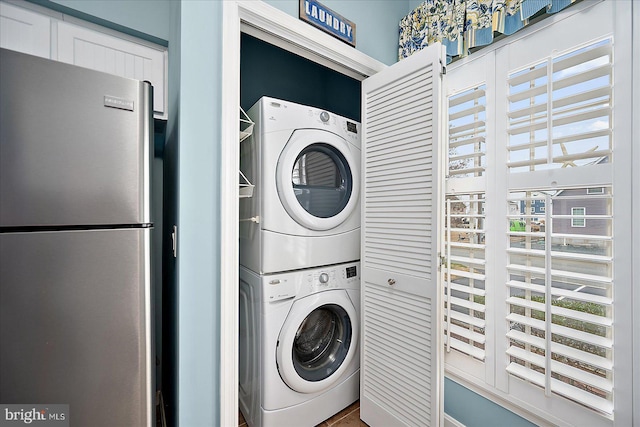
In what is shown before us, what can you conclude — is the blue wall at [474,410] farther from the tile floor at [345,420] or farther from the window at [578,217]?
the window at [578,217]

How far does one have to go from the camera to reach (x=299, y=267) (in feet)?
4.97

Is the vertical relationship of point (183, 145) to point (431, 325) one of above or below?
above

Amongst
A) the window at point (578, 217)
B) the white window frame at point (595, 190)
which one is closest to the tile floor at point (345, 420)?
the window at point (578, 217)

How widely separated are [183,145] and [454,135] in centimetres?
134

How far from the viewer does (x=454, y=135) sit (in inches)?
62.0

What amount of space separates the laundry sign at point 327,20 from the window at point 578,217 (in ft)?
4.26

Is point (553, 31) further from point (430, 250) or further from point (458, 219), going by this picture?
point (430, 250)

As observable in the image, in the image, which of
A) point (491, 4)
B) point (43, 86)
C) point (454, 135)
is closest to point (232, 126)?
point (43, 86)

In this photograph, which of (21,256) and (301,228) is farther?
(301,228)

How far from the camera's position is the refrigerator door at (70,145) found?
706 millimetres

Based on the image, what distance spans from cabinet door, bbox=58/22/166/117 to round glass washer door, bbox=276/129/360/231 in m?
0.80

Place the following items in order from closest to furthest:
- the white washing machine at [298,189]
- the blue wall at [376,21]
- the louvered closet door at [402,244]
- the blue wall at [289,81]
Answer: the louvered closet door at [402,244] < the white washing machine at [298,189] < the blue wall at [376,21] < the blue wall at [289,81]

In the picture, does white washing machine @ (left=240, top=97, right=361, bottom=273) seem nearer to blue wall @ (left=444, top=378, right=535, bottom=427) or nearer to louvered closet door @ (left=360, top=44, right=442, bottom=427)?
louvered closet door @ (left=360, top=44, right=442, bottom=427)

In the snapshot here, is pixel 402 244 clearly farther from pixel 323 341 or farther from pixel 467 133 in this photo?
pixel 323 341
